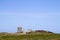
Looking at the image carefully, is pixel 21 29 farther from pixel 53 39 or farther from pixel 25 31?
pixel 53 39

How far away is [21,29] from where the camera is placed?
60281mm

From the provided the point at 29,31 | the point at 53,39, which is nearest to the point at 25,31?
the point at 29,31

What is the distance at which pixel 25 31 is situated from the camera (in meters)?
61.0

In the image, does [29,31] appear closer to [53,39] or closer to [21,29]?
[21,29]

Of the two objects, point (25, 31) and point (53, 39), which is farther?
point (25, 31)

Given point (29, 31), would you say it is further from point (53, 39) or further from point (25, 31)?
point (53, 39)

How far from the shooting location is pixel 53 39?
1513 inches

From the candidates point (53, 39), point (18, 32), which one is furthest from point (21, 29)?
point (53, 39)

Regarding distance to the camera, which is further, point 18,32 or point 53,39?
point 18,32

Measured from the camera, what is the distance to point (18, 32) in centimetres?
5962

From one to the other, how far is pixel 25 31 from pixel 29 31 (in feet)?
6.00

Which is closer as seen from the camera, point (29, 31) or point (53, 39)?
point (53, 39)

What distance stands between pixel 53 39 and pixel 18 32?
2362cm

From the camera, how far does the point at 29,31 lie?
6009 cm
